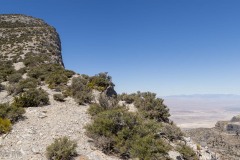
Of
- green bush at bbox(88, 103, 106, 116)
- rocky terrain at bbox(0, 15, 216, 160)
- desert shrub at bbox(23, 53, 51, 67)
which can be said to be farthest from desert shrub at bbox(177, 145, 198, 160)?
desert shrub at bbox(23, 53, 51, 67)

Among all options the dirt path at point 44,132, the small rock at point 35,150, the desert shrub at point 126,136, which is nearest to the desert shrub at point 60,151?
the dirt path at point 44,132

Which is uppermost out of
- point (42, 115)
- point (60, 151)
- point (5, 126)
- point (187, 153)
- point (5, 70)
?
point (5, 70)

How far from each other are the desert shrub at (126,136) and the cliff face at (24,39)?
2758cm

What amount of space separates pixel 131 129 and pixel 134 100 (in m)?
9.11

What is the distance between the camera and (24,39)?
155ft

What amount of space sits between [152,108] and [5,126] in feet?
35.8

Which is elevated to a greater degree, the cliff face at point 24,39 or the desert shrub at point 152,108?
the cliff face at point 24,39

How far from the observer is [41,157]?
9.83 m

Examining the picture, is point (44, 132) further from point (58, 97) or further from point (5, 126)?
point (58, 97)

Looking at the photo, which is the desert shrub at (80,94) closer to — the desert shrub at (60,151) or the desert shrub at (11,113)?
the desert shrub at (11,113)

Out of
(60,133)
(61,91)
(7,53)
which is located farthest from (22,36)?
(60,133)

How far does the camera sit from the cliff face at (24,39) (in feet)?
136

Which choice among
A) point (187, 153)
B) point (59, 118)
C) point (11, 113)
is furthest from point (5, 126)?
point (187, 153)

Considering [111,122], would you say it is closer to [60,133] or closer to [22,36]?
[60,133]
